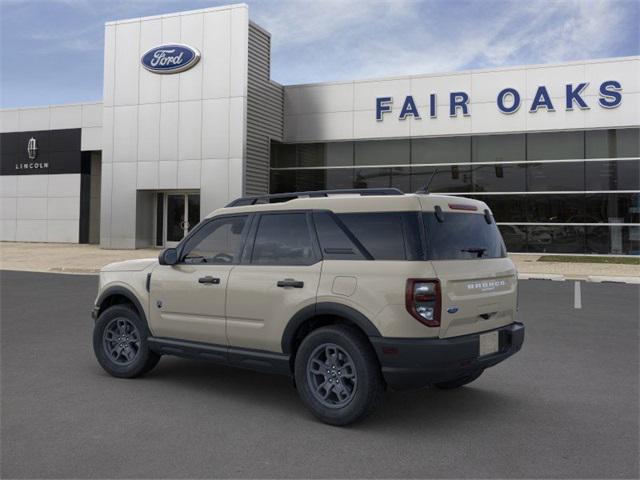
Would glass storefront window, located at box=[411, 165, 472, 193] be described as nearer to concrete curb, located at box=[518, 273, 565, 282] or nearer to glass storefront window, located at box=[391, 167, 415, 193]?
glass storefront window, located at box=[391, 167, 415, 193]

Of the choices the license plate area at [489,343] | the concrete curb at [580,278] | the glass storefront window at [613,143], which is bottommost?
the license plate area at [489,343]

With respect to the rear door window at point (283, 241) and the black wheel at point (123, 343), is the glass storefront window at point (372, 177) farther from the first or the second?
the rear door window at point (283, 241)

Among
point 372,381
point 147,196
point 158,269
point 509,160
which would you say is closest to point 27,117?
point 147,196

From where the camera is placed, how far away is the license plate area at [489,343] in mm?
4461

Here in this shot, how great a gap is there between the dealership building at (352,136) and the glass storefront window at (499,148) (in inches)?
2.1

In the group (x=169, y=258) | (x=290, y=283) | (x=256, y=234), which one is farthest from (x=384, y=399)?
(x=169, y=258)

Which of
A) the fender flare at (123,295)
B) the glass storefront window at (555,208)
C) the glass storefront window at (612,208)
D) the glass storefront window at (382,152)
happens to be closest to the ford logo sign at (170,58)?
the glass storefront window at (382,152)

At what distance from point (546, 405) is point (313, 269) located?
2.30m

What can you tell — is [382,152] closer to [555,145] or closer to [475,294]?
[555,145]

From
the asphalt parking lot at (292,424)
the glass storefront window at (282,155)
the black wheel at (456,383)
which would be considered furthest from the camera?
the glass storefront window at (282,155)

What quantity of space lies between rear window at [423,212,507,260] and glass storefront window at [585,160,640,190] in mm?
19354

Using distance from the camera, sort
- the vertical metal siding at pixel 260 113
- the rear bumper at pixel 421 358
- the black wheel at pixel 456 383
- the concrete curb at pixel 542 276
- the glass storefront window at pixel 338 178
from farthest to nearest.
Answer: the glass storefront window at pixel 338 178
the vertical metal siding at pixel 260 113
the concrete curb at pixel 542 276
the black wheel at pixel 456 383
the rear bumper at pixel 421 358

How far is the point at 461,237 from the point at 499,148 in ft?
66.0

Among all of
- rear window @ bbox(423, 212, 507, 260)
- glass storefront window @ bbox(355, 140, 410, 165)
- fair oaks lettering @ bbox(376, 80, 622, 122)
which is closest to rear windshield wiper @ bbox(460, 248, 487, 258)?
rear window @ bbox(423, 212, 507, 260)
